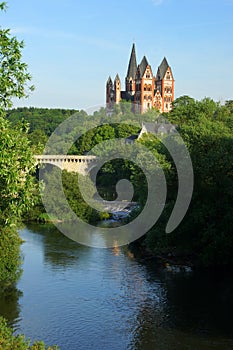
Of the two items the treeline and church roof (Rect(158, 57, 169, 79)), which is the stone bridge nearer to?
the treeline

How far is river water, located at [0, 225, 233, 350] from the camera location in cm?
1609

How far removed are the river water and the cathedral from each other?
6589cm

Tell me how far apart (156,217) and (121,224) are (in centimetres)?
879

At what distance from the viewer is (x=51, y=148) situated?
62531 mm

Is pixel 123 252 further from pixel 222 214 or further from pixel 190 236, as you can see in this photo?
pixel 222 214

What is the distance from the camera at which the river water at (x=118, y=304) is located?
16094mm

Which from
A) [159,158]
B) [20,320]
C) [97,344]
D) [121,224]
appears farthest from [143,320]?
[121,224]

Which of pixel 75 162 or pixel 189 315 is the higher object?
pixel 75 162

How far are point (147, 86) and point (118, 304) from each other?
2882 inches

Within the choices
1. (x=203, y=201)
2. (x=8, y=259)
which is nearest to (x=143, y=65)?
(x=203, y=201)

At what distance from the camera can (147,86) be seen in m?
89.2

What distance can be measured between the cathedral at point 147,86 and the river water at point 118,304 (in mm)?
65893

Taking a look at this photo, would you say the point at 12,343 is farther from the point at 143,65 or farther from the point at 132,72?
the point at 132,72

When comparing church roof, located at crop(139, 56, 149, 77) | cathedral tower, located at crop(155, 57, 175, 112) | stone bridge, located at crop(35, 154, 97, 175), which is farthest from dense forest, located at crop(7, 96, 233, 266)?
cathedral tower, located at crop(155, 57, 175, 112)
